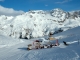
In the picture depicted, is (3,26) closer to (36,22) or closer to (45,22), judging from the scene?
(36,22)

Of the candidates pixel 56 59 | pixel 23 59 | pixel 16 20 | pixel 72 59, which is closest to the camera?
pixel 72 59

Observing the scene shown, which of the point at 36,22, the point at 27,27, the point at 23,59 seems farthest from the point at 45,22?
the point at 23,59

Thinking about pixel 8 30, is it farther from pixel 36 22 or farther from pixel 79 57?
pixel 79 57

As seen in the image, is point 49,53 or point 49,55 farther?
point 49,53

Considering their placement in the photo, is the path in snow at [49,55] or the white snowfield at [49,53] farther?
the white snowfield at [49,53]

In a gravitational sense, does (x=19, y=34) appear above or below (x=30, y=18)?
below

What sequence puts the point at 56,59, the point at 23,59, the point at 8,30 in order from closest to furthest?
the point at 56,59 < the point at 23,59 < the point at 8,30

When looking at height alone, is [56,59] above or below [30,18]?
below

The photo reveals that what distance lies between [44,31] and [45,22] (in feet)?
80.8

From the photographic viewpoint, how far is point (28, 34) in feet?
525

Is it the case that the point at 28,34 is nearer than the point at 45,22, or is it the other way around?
the point at 28,34

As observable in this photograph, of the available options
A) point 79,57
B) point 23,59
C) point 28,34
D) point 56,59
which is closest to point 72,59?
point 79,57

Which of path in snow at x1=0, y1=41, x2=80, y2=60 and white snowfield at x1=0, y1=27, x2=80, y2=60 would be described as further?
white snowfield at x1=0, y1=27, x2=80, y2=60

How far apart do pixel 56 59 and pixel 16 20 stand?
174 m
